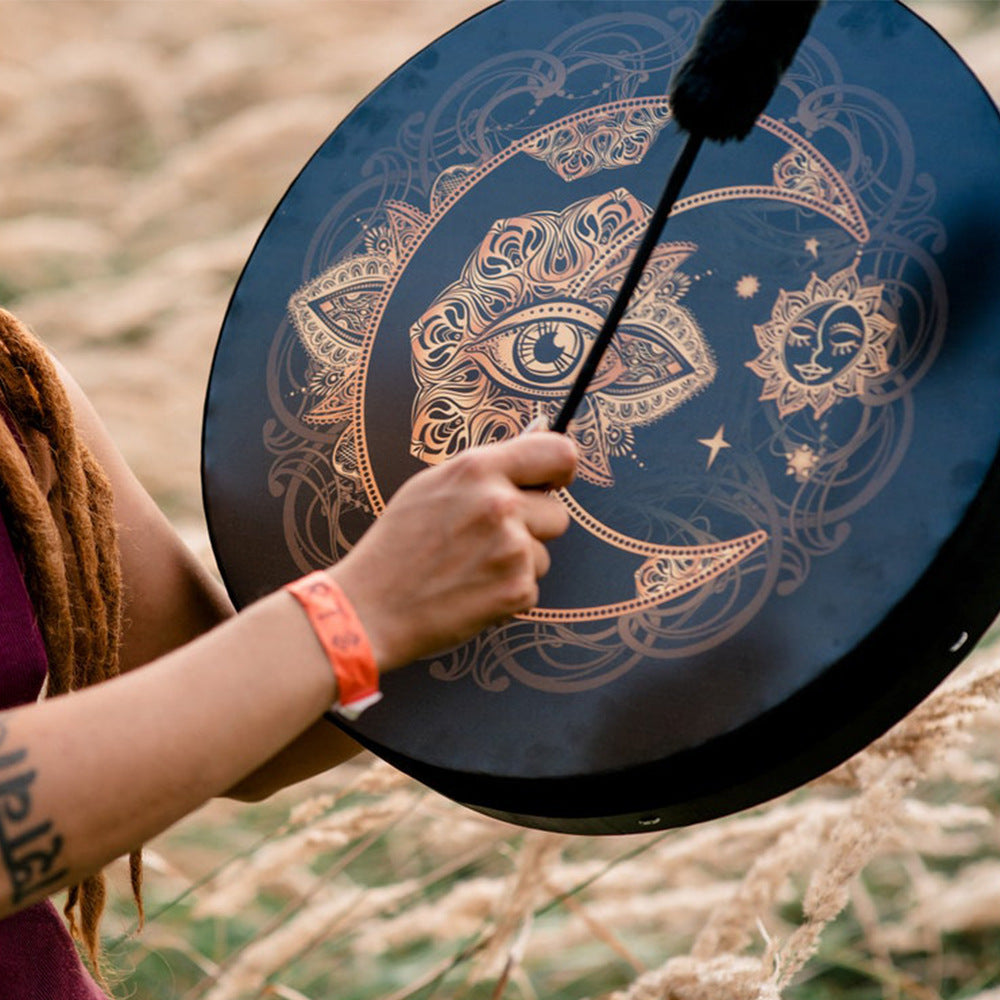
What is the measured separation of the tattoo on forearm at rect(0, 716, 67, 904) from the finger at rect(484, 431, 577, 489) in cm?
29

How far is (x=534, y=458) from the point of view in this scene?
729 millimetres

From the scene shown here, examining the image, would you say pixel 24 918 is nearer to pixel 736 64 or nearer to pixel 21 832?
pixel 21 832

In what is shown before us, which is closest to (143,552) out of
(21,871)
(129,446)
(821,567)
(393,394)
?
(393,394)

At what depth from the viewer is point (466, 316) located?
0.97 meters

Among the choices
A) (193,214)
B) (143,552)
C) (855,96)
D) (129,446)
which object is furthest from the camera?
(193,214)

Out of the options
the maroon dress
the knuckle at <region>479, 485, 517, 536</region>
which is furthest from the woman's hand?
the maroon dress

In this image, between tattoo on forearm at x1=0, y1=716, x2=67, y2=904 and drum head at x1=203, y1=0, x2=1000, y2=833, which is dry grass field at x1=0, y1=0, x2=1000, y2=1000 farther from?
tattoo on forearm at x1=0, y1=716, x2=67, y2=904

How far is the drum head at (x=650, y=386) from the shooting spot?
2.53 ft

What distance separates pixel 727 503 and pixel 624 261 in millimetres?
208

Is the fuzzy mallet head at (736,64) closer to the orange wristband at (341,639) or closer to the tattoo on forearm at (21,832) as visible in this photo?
the orange wristband at (341,639)

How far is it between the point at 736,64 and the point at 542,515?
27 centimetres

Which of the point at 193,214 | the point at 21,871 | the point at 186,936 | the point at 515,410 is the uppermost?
the point at 193,214

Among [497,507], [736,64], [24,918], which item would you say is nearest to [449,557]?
[497,507]

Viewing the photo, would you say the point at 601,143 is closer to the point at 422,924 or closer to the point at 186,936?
the point at 422,924
